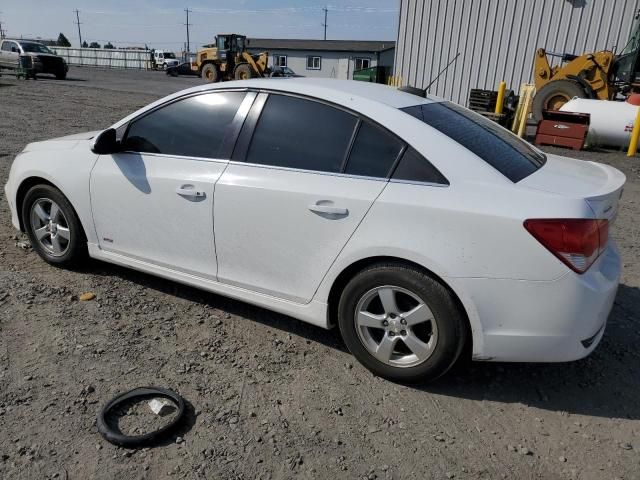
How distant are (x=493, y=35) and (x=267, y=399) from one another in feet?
57.6

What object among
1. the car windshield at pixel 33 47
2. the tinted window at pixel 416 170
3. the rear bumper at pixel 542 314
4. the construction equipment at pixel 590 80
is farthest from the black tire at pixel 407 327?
the car windshield at pixel 33 47

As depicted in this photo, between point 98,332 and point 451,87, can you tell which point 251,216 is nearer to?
point 98,332

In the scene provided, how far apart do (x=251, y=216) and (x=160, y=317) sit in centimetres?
110

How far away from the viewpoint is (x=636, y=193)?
782 centimetres

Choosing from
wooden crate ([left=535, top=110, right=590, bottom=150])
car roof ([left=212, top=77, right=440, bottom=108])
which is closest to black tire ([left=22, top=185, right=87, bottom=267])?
car roof ([left=212, top=77, right=440, bottom=108])

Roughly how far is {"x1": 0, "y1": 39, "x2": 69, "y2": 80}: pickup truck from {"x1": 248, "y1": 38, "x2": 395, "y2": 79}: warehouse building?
2727 cm

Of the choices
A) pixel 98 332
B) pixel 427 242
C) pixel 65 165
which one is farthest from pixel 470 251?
pixel 65 165

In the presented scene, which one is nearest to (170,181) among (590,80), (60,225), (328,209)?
(328,209)

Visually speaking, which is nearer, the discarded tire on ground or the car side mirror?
the discarded tire on ground

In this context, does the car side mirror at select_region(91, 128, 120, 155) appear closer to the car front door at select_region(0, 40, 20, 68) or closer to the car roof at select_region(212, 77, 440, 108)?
the car roof at select_region(212, 77, 440, 108)

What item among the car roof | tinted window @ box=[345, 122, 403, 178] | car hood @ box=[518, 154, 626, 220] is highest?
the car roof

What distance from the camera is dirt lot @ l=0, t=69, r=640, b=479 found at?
246 centimetres

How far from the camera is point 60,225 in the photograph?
4234 millimetres

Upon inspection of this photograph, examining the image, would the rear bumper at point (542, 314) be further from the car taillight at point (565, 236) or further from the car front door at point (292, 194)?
the car front door at point (292, 194)
